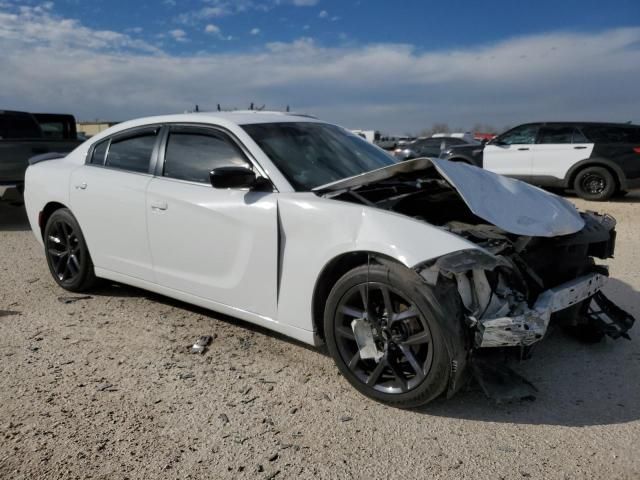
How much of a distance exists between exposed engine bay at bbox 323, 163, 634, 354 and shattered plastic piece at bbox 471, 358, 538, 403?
1.09ft

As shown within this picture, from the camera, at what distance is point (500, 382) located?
2979mm

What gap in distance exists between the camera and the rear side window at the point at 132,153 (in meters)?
4.21

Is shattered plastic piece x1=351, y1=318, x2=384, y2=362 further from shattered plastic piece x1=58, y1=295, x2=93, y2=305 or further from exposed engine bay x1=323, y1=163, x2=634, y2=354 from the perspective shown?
shattered plastic piece x1=58, y1=295, x2=93, y2=305

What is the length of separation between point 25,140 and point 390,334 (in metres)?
7.82

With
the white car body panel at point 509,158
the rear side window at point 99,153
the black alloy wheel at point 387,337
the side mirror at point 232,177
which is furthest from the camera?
the white car body panel at point 509,158

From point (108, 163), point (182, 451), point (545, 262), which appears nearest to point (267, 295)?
point (182, 451)

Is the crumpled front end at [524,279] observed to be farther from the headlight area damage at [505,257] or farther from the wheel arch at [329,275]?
the wheel arch at [329,275]

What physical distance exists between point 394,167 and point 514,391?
4.70 feet

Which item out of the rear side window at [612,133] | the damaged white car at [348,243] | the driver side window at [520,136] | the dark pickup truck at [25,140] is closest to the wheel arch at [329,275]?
the damaged white car at [348,243]

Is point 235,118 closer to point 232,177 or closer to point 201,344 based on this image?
point 232,177

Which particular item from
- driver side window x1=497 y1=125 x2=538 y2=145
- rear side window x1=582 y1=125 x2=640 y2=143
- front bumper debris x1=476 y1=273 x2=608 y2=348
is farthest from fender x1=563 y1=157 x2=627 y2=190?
front bumper debris x1=476 y1=273 x2=608 y2=348

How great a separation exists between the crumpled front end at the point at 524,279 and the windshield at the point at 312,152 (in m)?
0.98

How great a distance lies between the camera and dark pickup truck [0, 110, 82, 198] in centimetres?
818

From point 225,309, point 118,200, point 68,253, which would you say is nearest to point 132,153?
point 118,200
